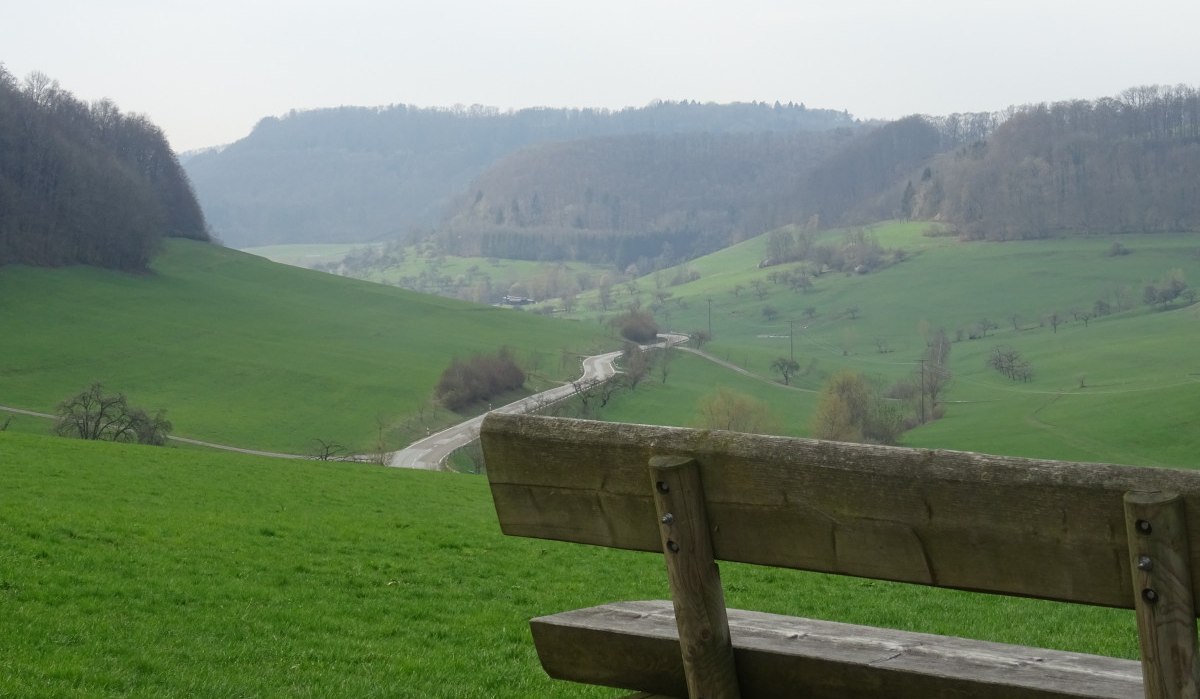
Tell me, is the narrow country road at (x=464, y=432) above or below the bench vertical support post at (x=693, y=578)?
below

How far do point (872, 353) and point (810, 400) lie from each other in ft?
141

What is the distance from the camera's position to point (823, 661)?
3209 millimetres

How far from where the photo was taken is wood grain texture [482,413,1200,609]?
2588 millimetres

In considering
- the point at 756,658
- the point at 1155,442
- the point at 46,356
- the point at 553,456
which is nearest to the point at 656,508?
the point at 553,456

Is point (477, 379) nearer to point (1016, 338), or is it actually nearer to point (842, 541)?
point (1016, 338)

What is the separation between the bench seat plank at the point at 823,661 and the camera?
300 centimetres

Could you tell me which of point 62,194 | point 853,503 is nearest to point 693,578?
point 853,503

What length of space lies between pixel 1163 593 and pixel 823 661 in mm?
972

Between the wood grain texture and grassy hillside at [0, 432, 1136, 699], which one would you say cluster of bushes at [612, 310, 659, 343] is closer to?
grassy hillside at [0, 432, 1136, 699]

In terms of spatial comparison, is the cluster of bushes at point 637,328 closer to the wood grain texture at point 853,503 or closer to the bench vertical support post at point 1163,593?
the wood grain texture at point 853,503

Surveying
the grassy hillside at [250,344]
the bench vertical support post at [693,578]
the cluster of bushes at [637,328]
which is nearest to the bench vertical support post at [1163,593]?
the bench vertical support post at [693,578]

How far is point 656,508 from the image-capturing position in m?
3.18

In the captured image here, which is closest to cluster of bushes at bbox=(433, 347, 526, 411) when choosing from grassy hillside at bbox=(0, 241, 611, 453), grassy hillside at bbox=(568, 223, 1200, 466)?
grassy hillside at bbox=(0, 241, 611, 453)

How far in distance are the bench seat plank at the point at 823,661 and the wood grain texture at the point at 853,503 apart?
14.1 inches
